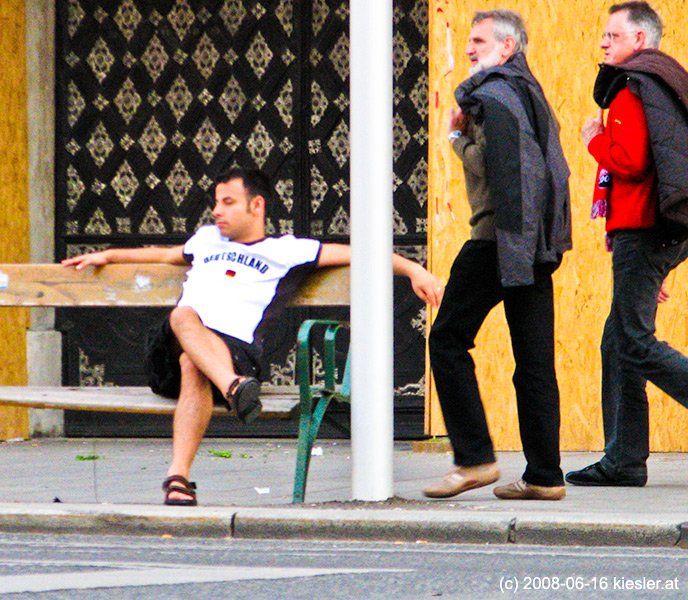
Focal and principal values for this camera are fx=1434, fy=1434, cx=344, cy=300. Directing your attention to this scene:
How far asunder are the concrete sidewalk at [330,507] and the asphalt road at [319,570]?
8cm

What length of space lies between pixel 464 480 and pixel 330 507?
2.04ft

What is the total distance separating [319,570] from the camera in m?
4.69

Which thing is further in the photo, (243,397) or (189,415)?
(189,415)

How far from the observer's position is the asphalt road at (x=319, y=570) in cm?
427

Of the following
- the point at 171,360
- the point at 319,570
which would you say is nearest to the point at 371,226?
the point at 171,360

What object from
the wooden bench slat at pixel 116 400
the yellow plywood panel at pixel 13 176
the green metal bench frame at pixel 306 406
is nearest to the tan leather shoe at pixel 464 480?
the green metal bench frame at pixel 306 406

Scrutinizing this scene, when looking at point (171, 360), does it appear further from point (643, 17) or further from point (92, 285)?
Result: point (643, 17)

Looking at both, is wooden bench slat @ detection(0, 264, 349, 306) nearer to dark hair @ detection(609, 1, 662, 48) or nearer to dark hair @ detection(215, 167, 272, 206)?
dark hair @ detection(215, 167, 272, 206)

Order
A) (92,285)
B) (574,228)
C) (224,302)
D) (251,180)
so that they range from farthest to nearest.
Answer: (574,228) < (92,285) < (251,180) < (224,302)

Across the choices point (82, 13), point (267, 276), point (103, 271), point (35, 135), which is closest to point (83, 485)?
point (103, 271)

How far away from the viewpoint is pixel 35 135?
9.51 metres

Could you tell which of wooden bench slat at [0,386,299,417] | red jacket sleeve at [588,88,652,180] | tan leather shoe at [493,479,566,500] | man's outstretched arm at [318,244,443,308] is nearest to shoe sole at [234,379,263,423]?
wooden bench slat at [0,386,299,417]

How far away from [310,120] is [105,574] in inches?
212

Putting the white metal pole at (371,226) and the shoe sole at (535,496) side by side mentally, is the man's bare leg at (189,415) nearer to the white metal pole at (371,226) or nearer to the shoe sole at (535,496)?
the white metal pole at (371,226)
